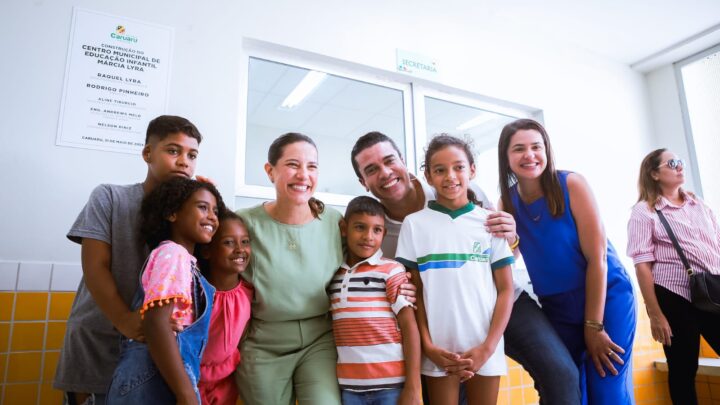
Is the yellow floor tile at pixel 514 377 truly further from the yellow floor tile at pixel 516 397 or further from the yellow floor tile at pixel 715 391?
the yellow floor tile at pixel 715 391

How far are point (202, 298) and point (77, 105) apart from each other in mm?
1410

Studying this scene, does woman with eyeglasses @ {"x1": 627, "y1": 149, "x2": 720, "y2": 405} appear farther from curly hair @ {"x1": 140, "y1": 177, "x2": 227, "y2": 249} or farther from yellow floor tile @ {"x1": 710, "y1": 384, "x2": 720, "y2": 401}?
curly hair @ {"x1": 140, "y1": 177, "x2": 227, "y2": 249}

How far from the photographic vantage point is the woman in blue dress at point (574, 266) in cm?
159

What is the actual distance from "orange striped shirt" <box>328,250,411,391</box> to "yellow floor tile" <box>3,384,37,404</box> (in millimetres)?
1279

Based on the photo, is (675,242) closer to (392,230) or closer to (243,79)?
(392,230)

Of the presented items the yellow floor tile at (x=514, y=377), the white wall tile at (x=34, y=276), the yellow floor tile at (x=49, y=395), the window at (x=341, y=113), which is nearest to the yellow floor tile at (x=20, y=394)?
the yellow floor tile at (x=49, y=395)

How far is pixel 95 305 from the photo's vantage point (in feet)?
4.72

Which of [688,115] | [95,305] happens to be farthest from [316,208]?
[688,115]

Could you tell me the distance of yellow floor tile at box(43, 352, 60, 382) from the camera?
1.82 m

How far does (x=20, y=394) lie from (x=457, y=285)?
177cm

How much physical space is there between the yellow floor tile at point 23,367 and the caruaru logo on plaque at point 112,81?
0.93 m

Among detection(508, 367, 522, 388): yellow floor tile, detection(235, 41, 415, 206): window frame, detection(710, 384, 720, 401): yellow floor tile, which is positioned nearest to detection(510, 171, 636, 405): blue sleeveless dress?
detection(235, 41, 415, 206): window frame

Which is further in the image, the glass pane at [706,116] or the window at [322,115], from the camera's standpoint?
the glass pane at [706,116]

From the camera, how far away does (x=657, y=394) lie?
142 inches
